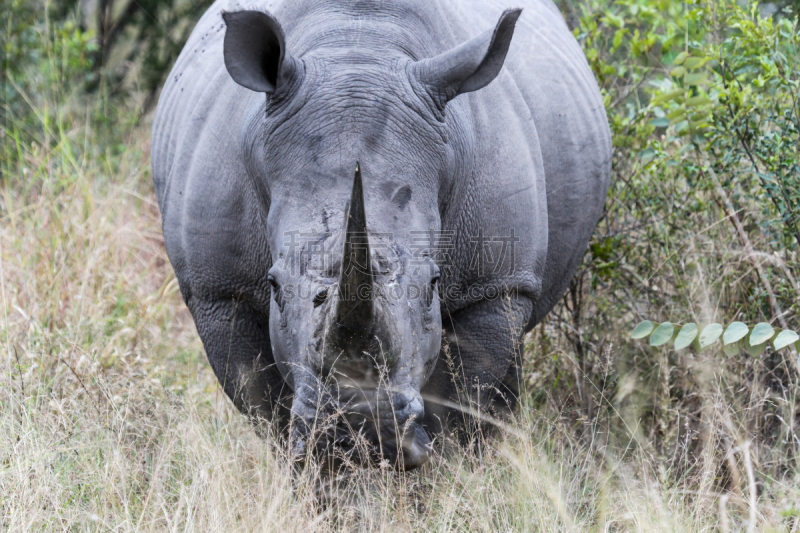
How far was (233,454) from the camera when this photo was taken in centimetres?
349

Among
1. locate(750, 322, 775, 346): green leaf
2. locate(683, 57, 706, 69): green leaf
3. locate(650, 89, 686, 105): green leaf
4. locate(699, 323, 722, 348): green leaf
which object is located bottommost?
locate(750, 322, 775, 346): green leaf

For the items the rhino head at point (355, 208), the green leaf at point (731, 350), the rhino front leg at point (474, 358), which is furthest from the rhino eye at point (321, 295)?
the green leaf at point (731, 350)

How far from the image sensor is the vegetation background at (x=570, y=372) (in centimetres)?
310

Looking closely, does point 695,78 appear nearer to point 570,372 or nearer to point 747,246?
point 747,246

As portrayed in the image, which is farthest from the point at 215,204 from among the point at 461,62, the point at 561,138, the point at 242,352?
the point at 561,138

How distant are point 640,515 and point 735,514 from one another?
0.66 m

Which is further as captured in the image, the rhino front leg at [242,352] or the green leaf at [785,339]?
the rhino front leg at [242,352]

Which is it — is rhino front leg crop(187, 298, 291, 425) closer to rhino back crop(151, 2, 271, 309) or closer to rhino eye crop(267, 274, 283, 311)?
rhino back crop(151, 2, 271, 309)

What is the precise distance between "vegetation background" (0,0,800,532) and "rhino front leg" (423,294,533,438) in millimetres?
183

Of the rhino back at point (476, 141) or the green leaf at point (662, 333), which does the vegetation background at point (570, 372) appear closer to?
the green leaf at point (662, 333)

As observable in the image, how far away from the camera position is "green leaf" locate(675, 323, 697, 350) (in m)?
3.27

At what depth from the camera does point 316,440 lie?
256cm

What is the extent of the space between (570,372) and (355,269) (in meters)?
2.54

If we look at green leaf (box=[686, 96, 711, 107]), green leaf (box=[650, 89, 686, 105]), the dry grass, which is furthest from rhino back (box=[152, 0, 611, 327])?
the dry grass
